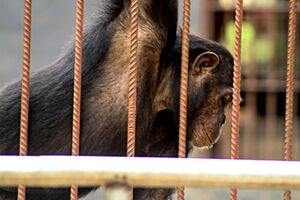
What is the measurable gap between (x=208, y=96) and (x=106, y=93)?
446 mm

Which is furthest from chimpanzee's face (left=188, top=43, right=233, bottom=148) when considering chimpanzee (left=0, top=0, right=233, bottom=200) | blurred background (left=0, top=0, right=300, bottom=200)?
blurred background (left=0, top=0, right=300, bottom=200)

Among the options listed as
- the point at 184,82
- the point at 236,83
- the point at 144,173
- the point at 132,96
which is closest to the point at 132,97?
the point at 132,96

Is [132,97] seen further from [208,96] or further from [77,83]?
[208,96]

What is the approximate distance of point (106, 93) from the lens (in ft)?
8.75

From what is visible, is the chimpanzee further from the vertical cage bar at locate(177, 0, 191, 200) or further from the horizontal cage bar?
the horizontal cage bar

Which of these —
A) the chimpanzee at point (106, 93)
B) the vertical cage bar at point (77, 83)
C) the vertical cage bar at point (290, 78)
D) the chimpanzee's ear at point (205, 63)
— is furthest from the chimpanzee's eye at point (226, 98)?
the vertical cage bar at point (77, 83)

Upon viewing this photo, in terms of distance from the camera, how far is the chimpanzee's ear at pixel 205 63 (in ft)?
9.31

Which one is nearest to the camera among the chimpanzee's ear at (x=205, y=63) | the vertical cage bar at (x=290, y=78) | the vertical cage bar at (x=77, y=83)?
the vertical cage bar at (x=77, y=83)

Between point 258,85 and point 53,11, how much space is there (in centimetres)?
169

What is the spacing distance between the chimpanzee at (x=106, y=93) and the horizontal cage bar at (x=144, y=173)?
146 cm

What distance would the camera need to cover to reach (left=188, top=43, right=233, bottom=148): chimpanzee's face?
2.88 m

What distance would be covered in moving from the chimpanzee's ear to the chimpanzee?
102 mm

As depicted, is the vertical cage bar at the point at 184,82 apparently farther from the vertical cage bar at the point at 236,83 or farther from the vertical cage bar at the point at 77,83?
the vertical cage bar at the point at 77,83

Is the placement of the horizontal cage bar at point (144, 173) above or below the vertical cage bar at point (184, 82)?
below
